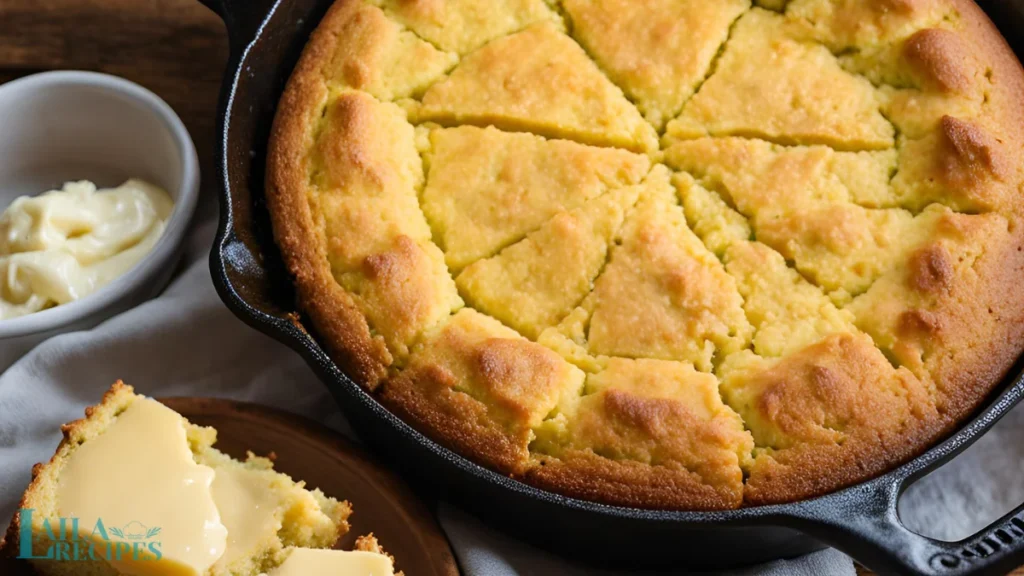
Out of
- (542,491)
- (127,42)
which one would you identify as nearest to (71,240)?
(127,42)

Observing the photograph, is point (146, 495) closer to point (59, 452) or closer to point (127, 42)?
point (59, 452)

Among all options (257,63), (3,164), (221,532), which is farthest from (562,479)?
Answer: (3,164)

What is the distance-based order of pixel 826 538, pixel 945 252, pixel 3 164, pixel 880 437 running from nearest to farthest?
pixel 826 538 < pixel 880 437 < pixel 945 252 < pixel 3 164

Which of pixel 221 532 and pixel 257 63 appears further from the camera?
pixel 257 63

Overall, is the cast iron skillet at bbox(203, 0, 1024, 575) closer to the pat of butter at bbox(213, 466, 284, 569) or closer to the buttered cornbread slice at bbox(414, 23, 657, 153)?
the pat of butter at bbox(213, 466, 284, 569)

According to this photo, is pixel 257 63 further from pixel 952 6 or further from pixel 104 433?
pixel 952 6

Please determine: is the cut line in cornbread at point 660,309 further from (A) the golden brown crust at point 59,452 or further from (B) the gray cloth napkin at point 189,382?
(A) the golden brown crust at point 59,452
